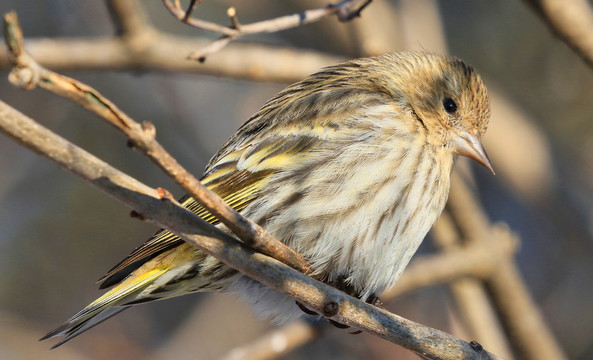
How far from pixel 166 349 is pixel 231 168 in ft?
10.7

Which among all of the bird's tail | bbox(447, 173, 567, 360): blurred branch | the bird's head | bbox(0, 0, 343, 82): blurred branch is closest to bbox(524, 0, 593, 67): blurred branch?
the bird's head

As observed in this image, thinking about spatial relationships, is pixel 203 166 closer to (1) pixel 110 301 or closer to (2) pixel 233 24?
(2) pixel 233 24

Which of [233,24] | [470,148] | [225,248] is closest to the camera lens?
[225,248]

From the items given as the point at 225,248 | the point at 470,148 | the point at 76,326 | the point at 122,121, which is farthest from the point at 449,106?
the point at 122,121

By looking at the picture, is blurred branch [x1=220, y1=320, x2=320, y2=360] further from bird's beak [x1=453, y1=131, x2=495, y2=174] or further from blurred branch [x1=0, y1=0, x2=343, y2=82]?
blurred branch [x1=0, y1=0, x2=343, y2=82]

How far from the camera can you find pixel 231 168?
13.0 feet

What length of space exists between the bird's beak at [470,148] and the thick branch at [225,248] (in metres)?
1.39

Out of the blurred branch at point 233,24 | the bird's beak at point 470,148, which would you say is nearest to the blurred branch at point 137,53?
the blurred branch at point 233,24

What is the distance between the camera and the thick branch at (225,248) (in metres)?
2.21

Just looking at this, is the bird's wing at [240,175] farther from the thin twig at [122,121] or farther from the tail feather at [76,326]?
the thin twig at [122,121]

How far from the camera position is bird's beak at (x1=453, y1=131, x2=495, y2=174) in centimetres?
428

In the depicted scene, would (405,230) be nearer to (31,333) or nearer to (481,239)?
(481,239)

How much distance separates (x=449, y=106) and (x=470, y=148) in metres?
0.28

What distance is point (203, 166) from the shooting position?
729 centimetres
